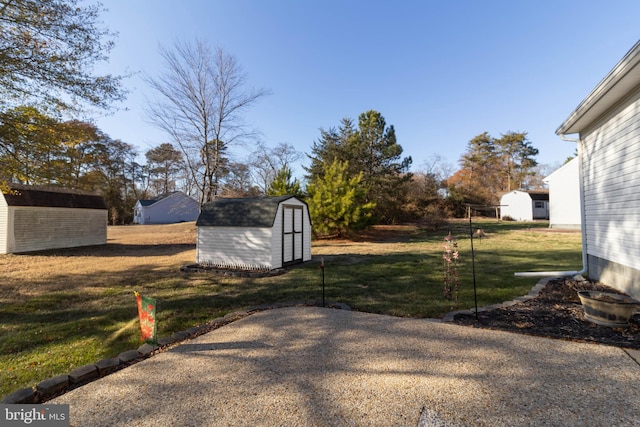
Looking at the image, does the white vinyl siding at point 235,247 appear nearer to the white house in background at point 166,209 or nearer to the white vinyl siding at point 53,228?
the white vinyl siding at point 53,228

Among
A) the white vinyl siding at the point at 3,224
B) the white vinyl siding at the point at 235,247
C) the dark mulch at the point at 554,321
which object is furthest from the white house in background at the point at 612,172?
the white vinyl siding at the point at 3,224

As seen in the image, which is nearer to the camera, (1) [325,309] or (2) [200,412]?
(2) [200,412]

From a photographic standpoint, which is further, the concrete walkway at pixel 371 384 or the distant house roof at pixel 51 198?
the distant house roof at pixel 51 198

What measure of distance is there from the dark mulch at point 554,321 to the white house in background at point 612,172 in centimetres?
89

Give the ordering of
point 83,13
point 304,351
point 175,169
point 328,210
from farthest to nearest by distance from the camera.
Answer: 1. point 175,169
2. point 328,210
3. point 83,13
4. point 304,351

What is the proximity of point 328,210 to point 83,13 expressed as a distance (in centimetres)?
1315

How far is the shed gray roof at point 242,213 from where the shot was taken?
9038mm

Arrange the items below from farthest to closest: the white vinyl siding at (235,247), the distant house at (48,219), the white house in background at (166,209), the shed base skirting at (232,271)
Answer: the white house in background at (166,209) < the distant house at (48,219) < the white vinyl siding at (235,247) < the shed base skirting at (232,271)

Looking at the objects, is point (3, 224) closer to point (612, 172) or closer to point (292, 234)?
point (292, 234)

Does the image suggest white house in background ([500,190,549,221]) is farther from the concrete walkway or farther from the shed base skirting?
the concrete walkway

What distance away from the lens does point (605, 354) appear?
119 inches

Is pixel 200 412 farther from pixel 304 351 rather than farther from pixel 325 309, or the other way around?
pixel 325 309

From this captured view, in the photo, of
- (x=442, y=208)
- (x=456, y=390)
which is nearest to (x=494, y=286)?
(x=456, y=390)

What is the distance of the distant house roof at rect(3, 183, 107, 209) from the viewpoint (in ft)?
41.6
